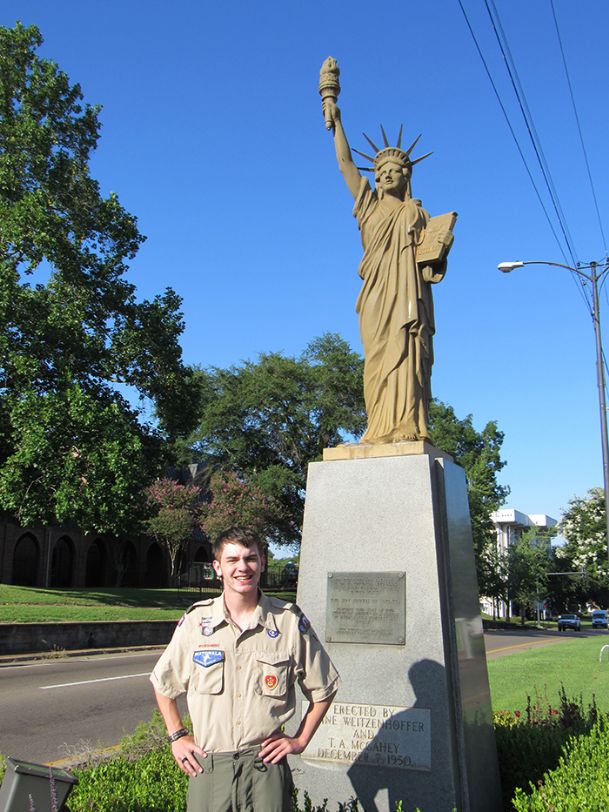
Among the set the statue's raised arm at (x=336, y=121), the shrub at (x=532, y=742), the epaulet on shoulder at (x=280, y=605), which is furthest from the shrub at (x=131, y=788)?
the statue's raised arm at (x=336, y=121)

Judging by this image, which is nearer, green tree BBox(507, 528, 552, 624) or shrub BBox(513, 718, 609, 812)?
shrub BBox(513, 718, 609, 812)

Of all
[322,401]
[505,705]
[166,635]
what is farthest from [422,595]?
[322,401]

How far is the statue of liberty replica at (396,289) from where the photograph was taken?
6.24 meters

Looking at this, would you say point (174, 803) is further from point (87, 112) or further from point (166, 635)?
point (87, 112)

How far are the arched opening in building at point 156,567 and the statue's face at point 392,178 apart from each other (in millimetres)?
49711

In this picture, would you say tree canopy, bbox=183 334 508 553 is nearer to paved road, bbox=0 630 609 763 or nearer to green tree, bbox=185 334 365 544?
green tree, bbox=185 334 365 544

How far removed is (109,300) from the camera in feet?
78.8

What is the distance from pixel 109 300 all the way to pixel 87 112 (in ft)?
20.2

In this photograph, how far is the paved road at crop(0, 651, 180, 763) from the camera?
27.2ft

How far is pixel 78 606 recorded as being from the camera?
2372cm

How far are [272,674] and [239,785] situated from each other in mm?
426

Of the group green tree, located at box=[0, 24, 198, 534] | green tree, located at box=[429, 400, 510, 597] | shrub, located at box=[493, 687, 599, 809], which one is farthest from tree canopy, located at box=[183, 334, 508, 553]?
shrub, located at box=[493, 687, 599, 809]

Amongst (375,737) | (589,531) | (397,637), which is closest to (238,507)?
(589,531)

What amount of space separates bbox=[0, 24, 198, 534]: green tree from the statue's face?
609 inches
